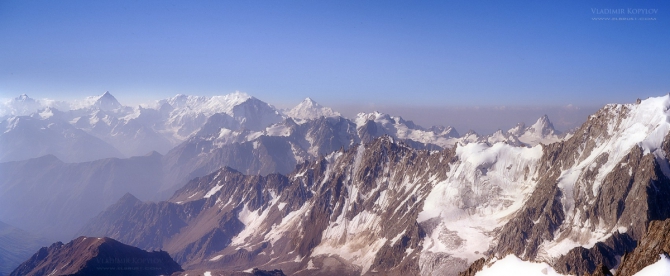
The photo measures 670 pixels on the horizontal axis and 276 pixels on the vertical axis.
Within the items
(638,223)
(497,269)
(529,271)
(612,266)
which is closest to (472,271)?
(497,269)

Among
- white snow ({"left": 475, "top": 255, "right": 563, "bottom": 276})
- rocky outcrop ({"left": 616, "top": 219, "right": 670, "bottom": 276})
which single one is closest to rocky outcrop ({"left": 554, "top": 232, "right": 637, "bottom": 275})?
white snow ({"left": 475, "top": 255, "right": 563, "bottom": 276})

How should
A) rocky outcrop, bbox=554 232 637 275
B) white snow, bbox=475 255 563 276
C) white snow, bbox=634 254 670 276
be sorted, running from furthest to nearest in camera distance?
rocky outcrop, bbox=554 232 637 275 → white snow, bbox=475 255 563 276 → white snow, bbox=634 254 670 276

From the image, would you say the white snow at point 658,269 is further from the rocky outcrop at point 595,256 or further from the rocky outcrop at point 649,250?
the rocky outcrop at point 595,256

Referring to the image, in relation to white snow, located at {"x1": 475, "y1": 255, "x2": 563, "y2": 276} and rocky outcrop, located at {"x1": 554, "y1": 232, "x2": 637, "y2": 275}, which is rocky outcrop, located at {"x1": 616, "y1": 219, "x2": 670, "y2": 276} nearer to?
white snow, located at {"x1": 475, "y1": 255, "x2": 563, "y2": 276}

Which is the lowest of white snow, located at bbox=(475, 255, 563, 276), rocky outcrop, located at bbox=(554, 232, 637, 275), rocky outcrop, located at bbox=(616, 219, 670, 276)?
rocky outcrop, located at bbox=(554, 232, 637, 275)

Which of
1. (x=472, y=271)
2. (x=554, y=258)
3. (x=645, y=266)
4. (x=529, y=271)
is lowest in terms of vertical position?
(x=554, y=258)

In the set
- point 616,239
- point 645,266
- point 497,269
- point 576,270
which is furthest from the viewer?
point 616,239

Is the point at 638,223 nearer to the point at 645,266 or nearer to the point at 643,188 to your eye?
the point at 643,188
